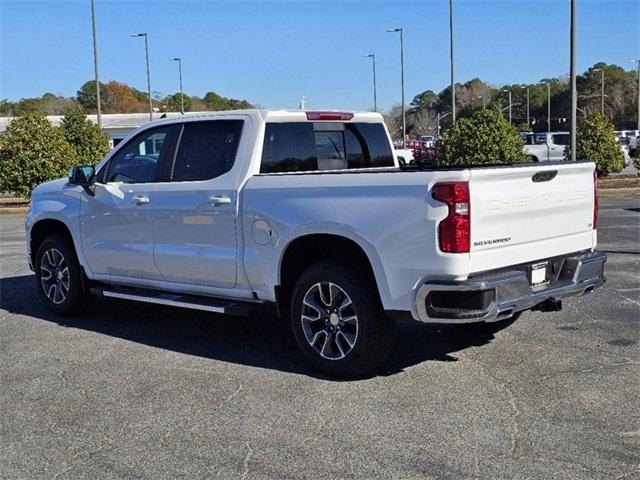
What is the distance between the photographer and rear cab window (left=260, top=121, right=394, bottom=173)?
635 cm

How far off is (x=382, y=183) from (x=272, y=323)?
276cm

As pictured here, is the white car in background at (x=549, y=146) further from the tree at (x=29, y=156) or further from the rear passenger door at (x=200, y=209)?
the rear passenger door at (x=200, y=209)

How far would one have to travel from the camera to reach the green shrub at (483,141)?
71.2 feet

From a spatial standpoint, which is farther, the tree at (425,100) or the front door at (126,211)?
the tree at (425,100)

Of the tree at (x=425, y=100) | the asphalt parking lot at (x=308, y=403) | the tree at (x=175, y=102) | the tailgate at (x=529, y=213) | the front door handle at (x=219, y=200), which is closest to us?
the asphalt parking lot at (x=308, y=403)

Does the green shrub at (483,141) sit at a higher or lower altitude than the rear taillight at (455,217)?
higher

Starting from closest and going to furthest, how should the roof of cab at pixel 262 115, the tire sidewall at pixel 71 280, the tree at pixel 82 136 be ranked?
the roof of cab at pixel 262 115, the tire sidewall at pixel 71 280, the tree at pixel 82 136

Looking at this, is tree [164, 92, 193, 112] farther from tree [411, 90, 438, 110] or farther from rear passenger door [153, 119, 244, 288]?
rear passenger door [153, 119, 244, 288]

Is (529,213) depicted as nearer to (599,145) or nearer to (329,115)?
(329,115)

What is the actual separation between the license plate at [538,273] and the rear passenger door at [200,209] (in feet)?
7.54

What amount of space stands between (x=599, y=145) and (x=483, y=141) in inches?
186

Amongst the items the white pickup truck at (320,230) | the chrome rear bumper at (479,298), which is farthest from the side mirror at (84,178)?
the chrome rear bumper at (479,298)

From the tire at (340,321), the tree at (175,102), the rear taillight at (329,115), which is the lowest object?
the tire at (340,321)

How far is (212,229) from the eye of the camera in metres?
6.23
